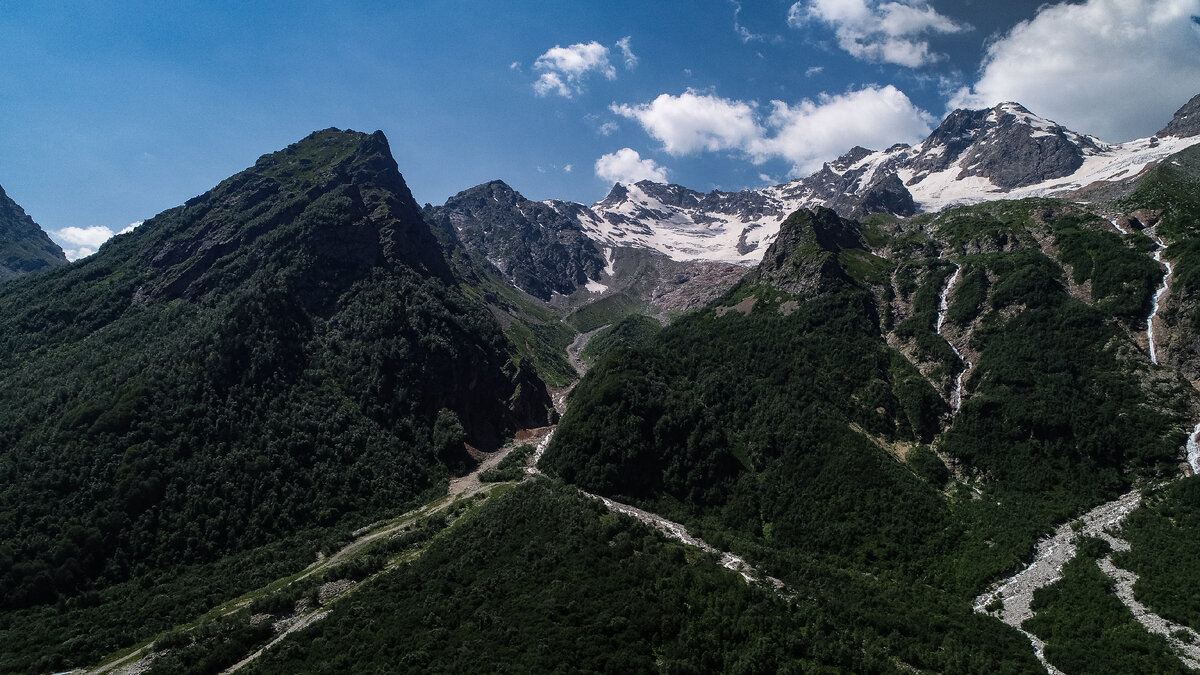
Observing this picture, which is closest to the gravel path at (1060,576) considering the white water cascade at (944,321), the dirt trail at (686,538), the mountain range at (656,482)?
the mountain range at (656,482)

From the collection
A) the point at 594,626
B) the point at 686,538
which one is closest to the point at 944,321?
the point at 686,538

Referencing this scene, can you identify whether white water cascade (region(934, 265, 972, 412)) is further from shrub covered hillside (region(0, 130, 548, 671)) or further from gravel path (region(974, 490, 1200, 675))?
shrub covered hillside (region(0, 130, 548, 671))

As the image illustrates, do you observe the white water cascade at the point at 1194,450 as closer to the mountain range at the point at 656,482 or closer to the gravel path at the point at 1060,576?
the mountain range at the point at 656,482

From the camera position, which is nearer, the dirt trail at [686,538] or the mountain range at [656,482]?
the mountain range at [656,482]

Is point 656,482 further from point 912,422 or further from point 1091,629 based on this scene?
point 1091,629

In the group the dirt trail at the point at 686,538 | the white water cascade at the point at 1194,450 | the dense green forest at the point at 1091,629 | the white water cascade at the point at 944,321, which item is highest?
the white water cascade at the point at 944,321

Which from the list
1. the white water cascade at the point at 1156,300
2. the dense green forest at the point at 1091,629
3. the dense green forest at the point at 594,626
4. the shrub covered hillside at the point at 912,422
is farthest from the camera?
the white water cascade at the point at 1156,300
